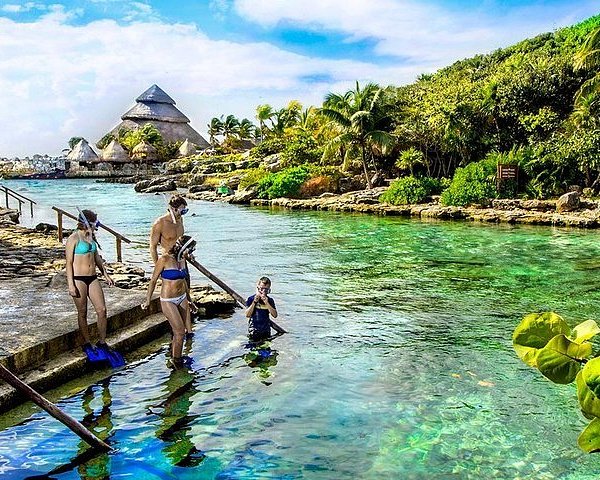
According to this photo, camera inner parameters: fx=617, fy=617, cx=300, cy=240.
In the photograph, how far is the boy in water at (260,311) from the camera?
7906 mm

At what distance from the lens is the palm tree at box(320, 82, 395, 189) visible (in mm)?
32531

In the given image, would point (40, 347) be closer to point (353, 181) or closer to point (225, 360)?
point (225, 360)

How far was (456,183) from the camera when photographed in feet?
92.2

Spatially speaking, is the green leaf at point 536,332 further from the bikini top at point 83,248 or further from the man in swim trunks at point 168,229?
the bikini top at point 83,248

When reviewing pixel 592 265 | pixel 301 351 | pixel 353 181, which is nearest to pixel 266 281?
pixel 301 351

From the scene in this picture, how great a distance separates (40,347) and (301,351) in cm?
320

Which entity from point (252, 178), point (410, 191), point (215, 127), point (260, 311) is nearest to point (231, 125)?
point (215, 127)

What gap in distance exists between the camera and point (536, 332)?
163 cm

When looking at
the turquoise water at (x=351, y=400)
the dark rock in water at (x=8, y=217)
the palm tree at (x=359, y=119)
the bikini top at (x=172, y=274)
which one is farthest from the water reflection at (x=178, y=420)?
the palm tree at (x=359, y=119)

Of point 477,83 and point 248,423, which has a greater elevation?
point 477,83

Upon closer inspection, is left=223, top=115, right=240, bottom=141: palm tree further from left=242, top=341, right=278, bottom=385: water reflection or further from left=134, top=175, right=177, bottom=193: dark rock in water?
left=242, top=341, right=278, bottom=385: water reflection

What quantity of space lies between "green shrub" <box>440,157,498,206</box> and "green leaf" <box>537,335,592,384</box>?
26.5 meters

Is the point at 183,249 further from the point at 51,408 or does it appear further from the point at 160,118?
the point at 160,118

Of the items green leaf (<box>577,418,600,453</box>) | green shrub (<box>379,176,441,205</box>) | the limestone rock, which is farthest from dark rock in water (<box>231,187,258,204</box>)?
green leaf (<box>577,418,600,453</box>)
